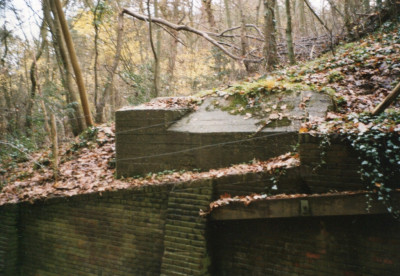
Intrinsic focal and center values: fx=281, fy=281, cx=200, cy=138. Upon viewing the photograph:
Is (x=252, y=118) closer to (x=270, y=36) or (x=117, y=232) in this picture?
(x=117, y=232)

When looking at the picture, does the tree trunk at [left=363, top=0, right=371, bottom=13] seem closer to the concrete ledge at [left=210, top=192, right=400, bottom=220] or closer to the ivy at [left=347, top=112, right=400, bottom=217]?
the ivy at [left=347, top=112, right=400, bottom=217]

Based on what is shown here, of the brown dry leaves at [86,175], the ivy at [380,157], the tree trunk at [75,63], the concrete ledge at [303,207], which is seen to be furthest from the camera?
the tree trunk at [75,63]

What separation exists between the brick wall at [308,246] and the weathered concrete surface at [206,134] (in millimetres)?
1314

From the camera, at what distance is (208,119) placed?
5945 mm

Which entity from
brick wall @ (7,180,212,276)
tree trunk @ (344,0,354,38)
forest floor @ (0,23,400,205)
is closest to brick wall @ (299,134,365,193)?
forest floor @ (0,23,400,205)

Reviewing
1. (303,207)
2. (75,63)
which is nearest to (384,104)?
(303,207)

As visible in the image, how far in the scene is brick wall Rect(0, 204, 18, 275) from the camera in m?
6.61

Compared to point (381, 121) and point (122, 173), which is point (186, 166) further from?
point (381, 121)

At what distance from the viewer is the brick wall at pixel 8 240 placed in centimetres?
661

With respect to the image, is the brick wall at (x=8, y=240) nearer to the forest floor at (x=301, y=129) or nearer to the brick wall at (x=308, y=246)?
the forest floor at (x=301, y=129)

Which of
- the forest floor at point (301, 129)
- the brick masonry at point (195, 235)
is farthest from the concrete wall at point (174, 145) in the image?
the brick masonry at point (195, 235)

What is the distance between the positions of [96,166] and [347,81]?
6.67 metres

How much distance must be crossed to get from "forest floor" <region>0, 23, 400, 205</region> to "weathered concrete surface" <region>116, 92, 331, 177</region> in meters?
0.25

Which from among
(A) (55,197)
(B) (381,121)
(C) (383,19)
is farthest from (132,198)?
(C) (383,19)
